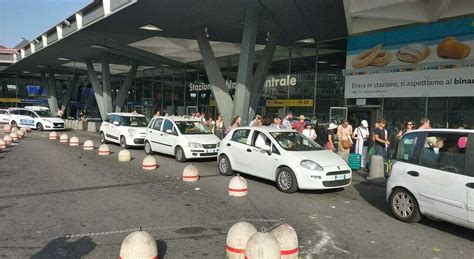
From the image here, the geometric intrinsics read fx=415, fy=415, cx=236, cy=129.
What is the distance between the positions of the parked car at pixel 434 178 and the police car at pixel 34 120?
2747 centimetres

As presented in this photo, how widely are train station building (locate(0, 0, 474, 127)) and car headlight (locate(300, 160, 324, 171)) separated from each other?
695 centimetres

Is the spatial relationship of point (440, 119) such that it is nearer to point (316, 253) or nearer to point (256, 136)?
point (256, 136)

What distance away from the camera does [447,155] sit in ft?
20.6

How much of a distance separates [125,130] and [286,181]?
34.9ft

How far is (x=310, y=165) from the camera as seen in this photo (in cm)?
899

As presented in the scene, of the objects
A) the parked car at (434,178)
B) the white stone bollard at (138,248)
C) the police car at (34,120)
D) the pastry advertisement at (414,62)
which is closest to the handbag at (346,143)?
the pastry advertisement at (414,62)

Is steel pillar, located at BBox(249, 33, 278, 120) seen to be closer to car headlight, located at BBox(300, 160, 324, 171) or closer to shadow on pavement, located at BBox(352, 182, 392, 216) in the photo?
shadow on pavement, located at BBox(352, 182, 392, 216)

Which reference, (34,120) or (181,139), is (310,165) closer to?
(181,139)

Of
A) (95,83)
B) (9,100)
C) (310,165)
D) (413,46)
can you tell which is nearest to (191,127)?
(310,165)

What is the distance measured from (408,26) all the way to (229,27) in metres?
7.58

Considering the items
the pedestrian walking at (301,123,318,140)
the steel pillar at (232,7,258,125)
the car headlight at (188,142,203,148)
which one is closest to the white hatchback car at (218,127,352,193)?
the car headlight at (188,142,203,148)

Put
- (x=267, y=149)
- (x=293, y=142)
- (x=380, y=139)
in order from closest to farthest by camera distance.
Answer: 1. (x=267, y=149)
2. (x=293, y=142)
3. (x=380, y=139)

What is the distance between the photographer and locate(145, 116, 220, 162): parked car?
547 inches

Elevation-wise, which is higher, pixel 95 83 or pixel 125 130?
pixel 95 83
